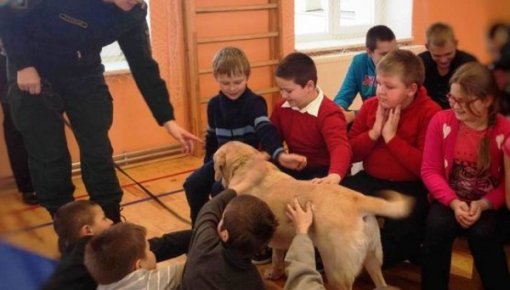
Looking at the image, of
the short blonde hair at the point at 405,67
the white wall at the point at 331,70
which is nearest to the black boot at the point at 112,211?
the short blonde hair at the point at 405,67

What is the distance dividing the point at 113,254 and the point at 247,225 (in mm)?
348

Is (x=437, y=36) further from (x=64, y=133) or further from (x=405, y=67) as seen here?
(x=64, y=133)

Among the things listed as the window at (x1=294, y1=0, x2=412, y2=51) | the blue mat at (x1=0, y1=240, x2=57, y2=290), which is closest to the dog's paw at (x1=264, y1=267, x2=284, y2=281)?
the blue mat at (x1=0, y1=240, x2=57, y2=290)

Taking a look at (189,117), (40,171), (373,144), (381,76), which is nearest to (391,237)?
(373,144)

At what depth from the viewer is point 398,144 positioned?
187cm

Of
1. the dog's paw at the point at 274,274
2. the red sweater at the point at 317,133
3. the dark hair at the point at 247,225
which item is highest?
the red sweater at the point at 317,133

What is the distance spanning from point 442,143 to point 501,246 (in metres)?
0.38

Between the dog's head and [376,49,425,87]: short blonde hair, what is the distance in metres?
0.59

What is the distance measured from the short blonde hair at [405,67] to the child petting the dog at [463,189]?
182mm

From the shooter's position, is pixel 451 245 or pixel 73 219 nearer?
pixel 73 219

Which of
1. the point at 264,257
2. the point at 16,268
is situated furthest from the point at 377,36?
the point at 16,268

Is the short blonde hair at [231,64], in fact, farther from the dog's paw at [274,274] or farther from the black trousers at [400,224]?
the dog's paw at [274,274]

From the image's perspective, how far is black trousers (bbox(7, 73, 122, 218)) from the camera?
5.70 ft

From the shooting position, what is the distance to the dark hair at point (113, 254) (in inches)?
49.8
